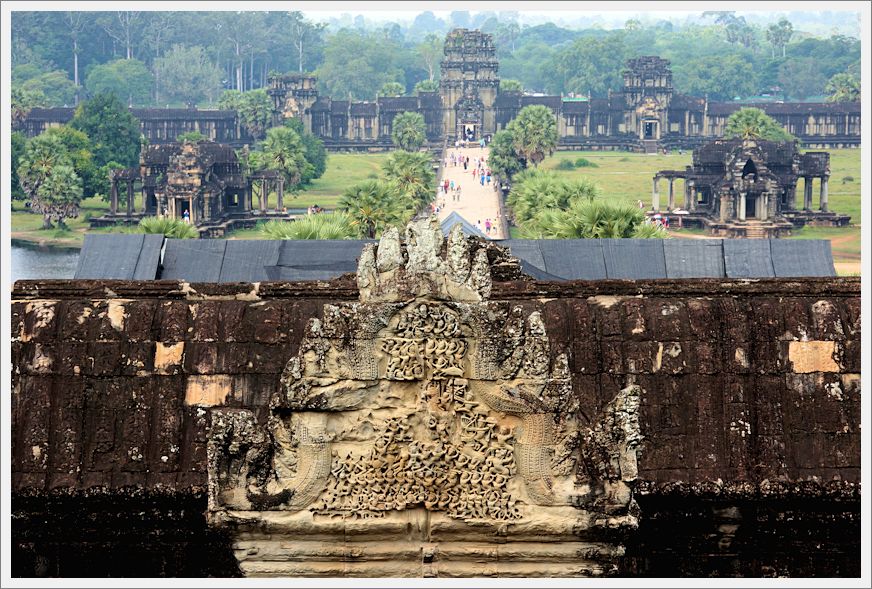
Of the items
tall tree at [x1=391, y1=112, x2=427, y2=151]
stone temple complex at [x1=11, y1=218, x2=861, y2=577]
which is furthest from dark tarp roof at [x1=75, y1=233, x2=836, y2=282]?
tall tree at [x1=391, y1=112, x2=427, y2=151]

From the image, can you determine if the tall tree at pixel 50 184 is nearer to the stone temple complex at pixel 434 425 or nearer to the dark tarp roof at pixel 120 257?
the dark tarp roof at pixel 120 257

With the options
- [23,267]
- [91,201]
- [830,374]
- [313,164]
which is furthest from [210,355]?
[313,164]

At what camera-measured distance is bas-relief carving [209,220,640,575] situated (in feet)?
34.1

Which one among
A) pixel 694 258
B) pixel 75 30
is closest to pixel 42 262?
pixel 694 258

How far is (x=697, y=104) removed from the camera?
14675 cm

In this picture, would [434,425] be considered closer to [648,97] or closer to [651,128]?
[651,128]

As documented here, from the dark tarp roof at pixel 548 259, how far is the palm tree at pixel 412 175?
42.9 metres

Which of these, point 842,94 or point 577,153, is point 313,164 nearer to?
point 577,153

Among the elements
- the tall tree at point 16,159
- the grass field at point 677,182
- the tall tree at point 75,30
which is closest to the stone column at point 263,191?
the tall tree at point 16,159

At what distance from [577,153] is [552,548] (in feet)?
431

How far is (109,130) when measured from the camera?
121 metres

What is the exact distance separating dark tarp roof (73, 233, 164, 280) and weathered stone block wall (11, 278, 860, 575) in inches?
782

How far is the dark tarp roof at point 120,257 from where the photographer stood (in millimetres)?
34531

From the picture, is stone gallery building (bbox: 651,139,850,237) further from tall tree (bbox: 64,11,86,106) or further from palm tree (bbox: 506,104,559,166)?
tall tree (bbox: 64,11,86,106)
